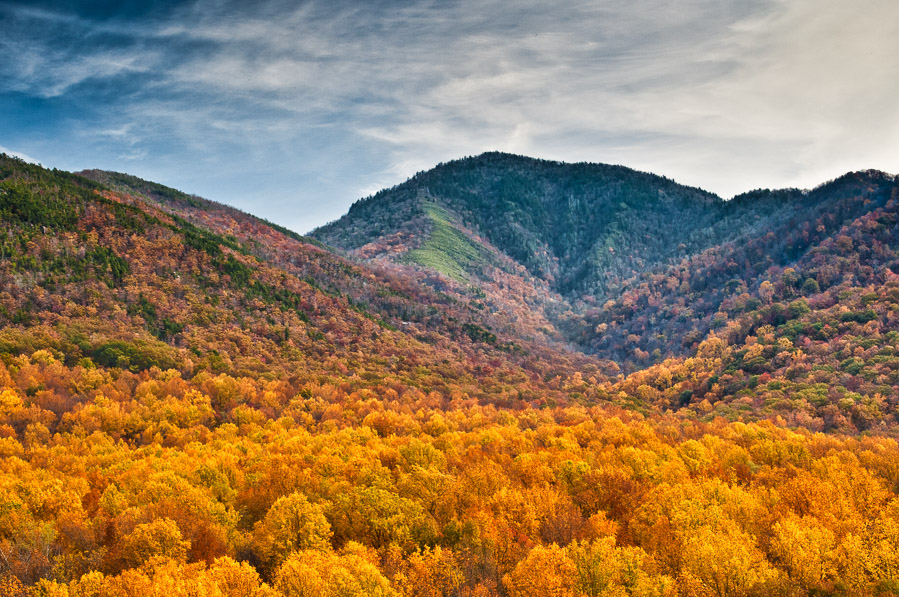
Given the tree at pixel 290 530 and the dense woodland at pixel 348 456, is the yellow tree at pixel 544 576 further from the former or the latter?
the tree at pixel 290 530

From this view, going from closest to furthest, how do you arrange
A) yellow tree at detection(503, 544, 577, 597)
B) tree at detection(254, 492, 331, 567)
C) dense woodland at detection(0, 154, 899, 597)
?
yellow tree at detection(503, 544, 577, 597) → dense woodland at detection(0, 154, 899, 597) → tree at detection(254, 492, 331, 567)

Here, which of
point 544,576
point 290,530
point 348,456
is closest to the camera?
point 544,576

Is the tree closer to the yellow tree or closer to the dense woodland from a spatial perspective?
the dense woodland

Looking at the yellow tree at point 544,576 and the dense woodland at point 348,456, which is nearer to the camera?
the yellow tree at point 544,576

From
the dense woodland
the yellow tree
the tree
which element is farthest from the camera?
the tree

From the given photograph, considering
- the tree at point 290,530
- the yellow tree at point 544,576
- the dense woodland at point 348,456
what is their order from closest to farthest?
the yellow tree at point 544,576 < the dense woodland at point 348,456 < the tree at point 290,530

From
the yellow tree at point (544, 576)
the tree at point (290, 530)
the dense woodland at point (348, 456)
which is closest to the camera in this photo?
the yellow tree at point (544, 576)

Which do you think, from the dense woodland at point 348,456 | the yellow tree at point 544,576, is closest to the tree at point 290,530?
the dense woodland at point 348,456

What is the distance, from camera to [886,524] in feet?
162

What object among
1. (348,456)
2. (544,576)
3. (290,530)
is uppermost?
(544,576)

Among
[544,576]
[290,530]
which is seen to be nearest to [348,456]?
[290,530]

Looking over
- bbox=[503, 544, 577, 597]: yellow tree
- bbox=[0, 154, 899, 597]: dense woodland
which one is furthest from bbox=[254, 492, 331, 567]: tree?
bbox=[503, 544, 577, 597]: yellow tree

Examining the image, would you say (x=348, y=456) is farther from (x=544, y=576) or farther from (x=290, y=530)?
(x=544, y=576)

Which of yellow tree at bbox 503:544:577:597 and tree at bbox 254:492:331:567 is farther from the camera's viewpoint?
tree at bbox 254:492:331:567
